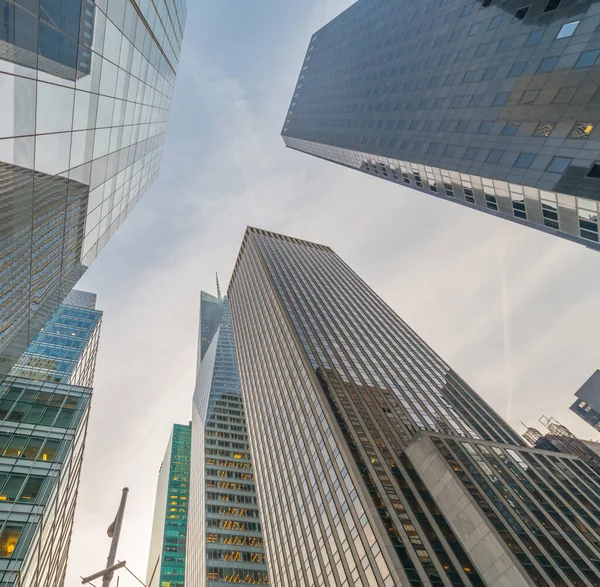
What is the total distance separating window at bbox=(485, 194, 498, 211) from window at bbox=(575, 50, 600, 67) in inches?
629

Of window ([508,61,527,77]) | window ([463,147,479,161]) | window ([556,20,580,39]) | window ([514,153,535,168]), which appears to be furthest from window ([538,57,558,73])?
window ([463,147,479,161])

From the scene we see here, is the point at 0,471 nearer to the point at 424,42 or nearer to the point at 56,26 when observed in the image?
the point at 56,26

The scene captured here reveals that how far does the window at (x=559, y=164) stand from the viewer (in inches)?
1574

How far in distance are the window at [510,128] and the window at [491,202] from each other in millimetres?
7776

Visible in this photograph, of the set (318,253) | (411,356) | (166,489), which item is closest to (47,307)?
(411,356)

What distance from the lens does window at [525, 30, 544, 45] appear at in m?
44.8

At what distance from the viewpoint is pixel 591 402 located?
495ft

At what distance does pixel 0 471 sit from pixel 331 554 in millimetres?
43801

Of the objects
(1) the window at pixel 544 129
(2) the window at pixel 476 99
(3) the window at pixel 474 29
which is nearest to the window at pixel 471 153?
(2) the window at pixel 476 99

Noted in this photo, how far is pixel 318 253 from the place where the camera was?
17288cm

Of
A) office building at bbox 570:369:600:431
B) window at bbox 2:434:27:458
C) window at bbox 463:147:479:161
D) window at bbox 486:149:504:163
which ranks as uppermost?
office building at bbox 570:369:600:431

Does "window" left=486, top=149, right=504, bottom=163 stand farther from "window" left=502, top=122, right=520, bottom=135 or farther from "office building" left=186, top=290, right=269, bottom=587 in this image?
"office building" left=186, top=290, right=269, bottom=587

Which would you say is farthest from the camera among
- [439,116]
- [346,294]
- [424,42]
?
[346,294]

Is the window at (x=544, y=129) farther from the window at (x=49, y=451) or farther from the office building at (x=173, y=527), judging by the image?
the office building at (x=173, y=527)
